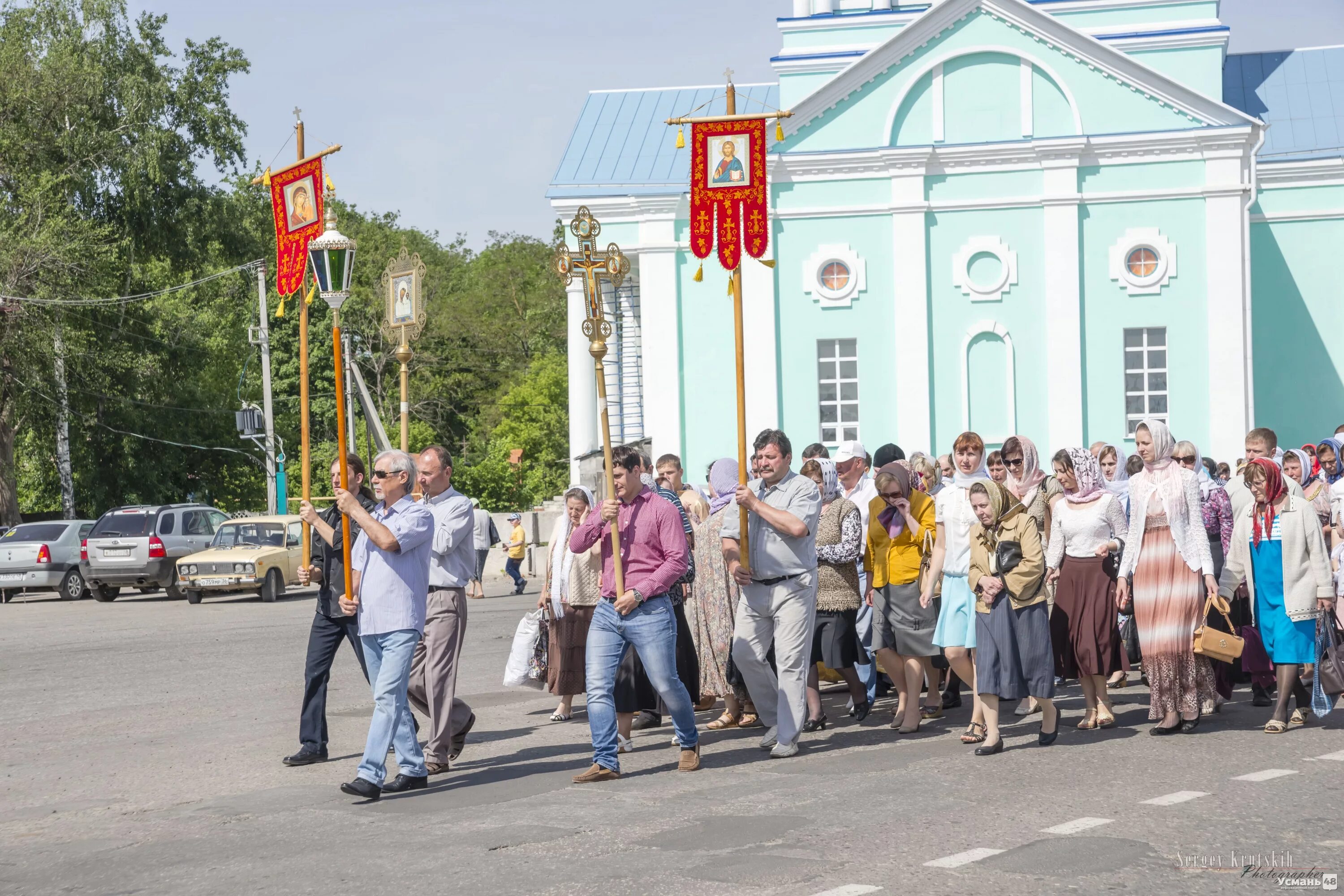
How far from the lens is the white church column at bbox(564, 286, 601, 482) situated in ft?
106

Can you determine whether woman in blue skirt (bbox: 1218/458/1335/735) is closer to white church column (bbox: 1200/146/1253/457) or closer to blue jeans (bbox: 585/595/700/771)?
blue jeans (bbox: 585/595/700/771)

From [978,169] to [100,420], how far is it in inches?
1004

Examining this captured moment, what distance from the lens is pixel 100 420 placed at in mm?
43906

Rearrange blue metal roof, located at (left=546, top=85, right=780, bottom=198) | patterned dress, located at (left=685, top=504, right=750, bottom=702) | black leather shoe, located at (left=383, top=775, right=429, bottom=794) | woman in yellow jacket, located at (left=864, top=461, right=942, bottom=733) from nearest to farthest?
black leather shoe, located at (left=383, top=775, right=429, bottom=794) → woman in yellow jacket, located at (left=864, top=461, right=942, bottom=733) → patterned dress, located at (left=685, top=504, right=750, bottom=702) → blue metal roof, located at (left=546, top=85, right=780, bottom=198)

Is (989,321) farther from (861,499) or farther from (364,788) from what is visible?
(364,788)

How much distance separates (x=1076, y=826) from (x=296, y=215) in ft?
23.4

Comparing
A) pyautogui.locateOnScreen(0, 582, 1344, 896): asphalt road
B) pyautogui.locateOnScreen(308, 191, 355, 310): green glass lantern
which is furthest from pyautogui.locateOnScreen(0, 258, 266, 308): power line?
pyautogui.locateOnScreen(308, 191, 355, 310): green glass lantern

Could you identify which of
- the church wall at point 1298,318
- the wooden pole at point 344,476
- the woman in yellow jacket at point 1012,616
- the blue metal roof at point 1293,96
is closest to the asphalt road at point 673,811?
the woman in yellow jacket at point 1012,616

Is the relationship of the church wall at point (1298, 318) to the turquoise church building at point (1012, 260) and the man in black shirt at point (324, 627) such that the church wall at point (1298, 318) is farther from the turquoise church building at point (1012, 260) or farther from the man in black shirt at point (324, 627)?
the man in black shirt at point (324, 627)

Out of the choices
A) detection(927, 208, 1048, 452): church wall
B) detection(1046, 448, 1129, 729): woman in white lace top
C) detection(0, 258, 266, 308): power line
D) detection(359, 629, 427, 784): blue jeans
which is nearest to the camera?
detection(359, 629, 427, 784): blue jeans

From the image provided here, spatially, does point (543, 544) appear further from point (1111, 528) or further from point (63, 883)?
point (63, 883)

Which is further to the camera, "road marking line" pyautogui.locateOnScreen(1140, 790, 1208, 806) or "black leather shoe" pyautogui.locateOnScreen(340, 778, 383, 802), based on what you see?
"black leather shoe" pyautogui.locateOnScreen(340, 778, 383, 802)

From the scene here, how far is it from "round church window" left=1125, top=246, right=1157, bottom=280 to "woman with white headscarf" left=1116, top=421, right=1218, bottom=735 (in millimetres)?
21287

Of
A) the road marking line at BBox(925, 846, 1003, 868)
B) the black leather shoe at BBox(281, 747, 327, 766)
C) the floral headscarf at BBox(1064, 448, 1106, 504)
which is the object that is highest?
the floral headscarf at BBox(1064, 448, 1106, 504)
